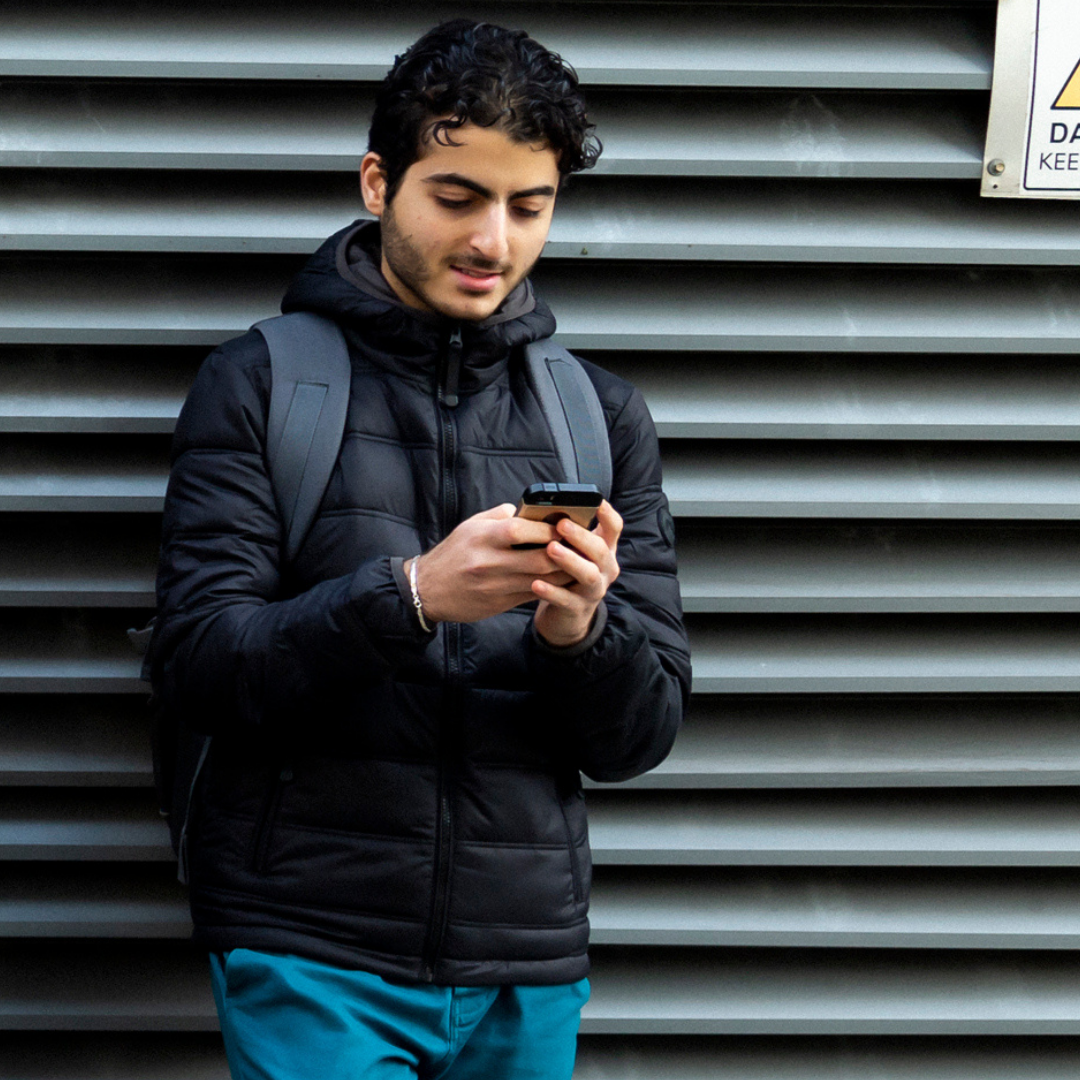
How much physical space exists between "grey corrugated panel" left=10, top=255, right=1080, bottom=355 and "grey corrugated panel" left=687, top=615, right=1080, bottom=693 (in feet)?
1.97

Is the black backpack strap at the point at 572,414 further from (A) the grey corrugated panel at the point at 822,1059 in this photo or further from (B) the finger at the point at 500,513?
(A) the grey corrugated panel at the point at 822,1059

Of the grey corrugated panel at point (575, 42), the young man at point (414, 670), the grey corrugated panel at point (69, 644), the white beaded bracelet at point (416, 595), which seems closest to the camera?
the white beaded bracelet at point (416, 595)

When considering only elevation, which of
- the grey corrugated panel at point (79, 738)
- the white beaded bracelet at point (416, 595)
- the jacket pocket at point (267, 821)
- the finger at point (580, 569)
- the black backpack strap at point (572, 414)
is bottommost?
the grey corrugated panel at point (79, 738)

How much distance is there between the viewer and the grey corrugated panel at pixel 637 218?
288cm

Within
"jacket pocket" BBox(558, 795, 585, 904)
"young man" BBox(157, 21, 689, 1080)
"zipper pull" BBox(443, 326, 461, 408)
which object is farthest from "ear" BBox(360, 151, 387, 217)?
"jacket pocket" BBox(558, 795, 585, 904)

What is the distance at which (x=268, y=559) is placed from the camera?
84.9 inches

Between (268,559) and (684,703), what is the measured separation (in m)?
0.73

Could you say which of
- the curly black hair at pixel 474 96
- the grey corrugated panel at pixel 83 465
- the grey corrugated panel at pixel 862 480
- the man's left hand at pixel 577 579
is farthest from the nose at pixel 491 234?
the grey corrugated panel at pixel 83 465

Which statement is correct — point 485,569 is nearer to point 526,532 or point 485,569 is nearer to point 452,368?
point 526,532

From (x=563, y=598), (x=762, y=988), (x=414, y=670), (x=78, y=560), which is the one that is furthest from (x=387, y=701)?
(x=762, y=988)

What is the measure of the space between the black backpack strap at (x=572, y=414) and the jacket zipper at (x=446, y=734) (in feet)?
0.61

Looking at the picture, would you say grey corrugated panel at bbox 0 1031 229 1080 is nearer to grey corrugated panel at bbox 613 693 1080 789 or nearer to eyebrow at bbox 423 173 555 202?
grey corrugated panel at bbox 613 693 1080 789

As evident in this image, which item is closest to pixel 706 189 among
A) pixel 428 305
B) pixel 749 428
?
pixel 749 428

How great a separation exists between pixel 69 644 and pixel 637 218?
151 cm
